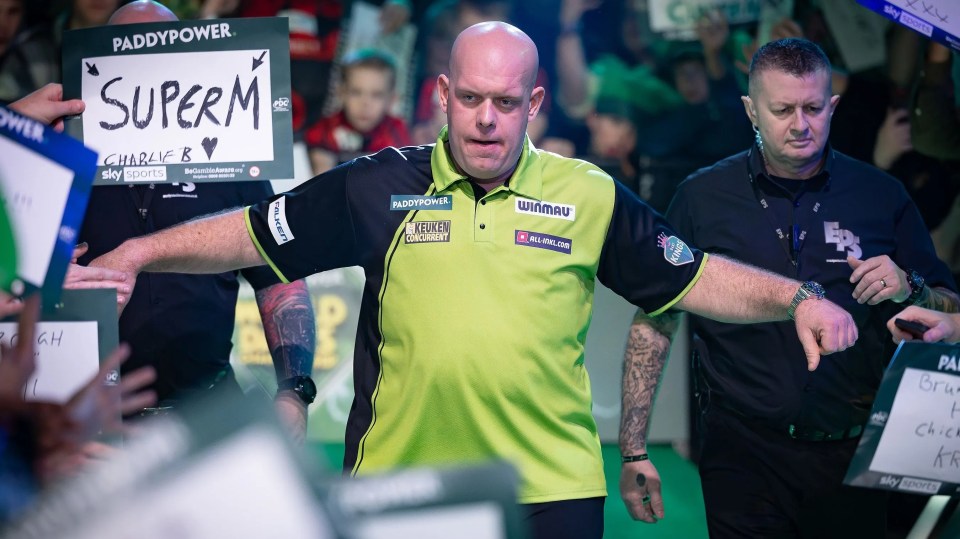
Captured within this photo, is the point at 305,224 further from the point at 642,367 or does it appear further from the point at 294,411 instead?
the point at 642,367

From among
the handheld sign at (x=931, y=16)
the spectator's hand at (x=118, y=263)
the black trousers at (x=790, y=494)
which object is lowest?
the black trousers at (x=790, y=494)

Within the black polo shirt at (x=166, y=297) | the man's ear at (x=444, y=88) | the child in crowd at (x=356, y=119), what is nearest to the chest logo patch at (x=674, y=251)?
the man's ear at (x=444, y=88)

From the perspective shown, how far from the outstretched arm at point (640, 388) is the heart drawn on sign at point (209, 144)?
58.0 inches

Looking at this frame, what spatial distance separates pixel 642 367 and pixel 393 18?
3.54 meters

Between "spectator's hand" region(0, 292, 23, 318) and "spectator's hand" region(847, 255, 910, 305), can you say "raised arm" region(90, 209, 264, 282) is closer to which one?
"spectator's hand" region(0, 292, 23, 318)

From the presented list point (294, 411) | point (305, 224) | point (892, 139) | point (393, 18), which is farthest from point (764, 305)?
point (393, 18)

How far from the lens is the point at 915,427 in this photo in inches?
110

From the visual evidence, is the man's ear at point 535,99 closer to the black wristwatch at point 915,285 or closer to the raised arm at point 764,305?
the raised arm at point 764,305

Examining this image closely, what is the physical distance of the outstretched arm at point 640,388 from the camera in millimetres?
3316

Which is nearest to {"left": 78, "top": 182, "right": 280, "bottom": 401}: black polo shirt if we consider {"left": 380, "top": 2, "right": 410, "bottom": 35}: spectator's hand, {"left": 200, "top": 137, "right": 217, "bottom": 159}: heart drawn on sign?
{"left": 200, "top": 137, "right": 217, "bottom": 159}: heart drawn on sign

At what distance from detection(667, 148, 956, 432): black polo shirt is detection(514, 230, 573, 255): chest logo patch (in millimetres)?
831

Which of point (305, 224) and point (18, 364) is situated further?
point (305, 224)

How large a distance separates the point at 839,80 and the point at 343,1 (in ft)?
9.62

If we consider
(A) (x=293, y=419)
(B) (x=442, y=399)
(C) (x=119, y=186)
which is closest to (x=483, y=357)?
(B) (x=442, y=399)
